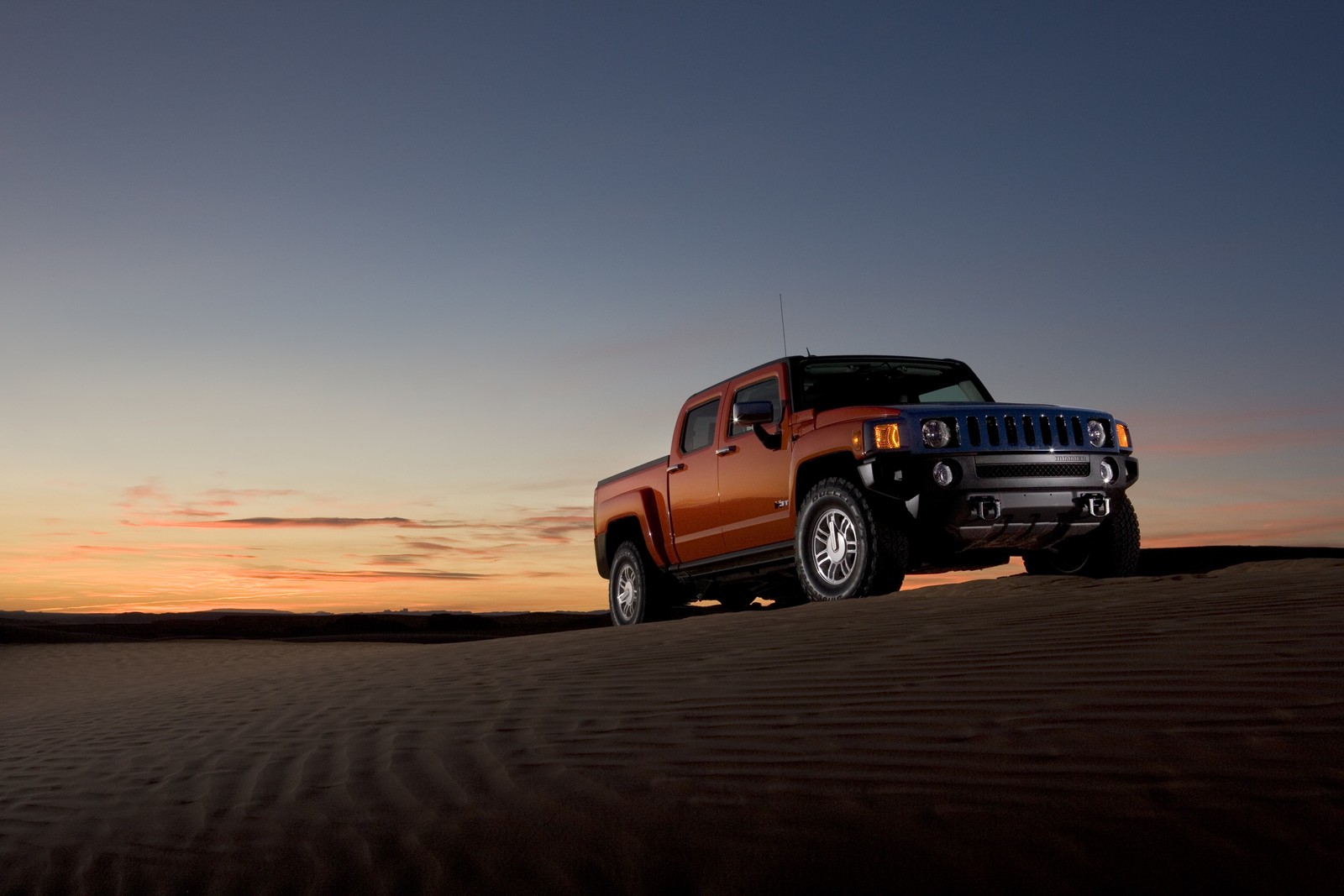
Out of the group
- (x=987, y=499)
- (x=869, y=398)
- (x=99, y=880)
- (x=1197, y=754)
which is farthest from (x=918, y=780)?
(x=869, y=398)

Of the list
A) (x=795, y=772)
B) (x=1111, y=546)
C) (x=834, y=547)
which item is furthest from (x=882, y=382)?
(x=795, y=772)

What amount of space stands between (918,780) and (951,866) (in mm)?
543

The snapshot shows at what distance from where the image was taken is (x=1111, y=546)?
353 inches

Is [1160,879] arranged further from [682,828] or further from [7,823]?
[7,823]

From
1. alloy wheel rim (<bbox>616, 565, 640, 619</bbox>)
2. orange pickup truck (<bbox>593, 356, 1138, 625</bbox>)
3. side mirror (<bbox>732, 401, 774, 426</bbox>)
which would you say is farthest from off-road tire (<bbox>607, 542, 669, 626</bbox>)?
side mirror (<bbox>732, 401, 774, 426</bbox>)

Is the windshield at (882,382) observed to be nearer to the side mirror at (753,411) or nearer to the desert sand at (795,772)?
the side mirror at (753,411)

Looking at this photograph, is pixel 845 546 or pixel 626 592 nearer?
pixel 845 546

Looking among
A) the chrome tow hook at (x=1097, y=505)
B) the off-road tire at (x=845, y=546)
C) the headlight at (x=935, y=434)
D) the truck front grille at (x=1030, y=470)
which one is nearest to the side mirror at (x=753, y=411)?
the off-road tire at (x=845, y=546)

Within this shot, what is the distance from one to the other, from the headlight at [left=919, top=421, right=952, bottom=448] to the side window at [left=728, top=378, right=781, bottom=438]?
1381mm

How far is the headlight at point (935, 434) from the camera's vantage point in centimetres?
819

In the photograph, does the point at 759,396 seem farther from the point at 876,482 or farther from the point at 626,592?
the point at 626,592

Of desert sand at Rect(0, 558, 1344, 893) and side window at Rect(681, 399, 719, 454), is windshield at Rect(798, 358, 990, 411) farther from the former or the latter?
desert sand at Rect(0, 558, 1344, 893)

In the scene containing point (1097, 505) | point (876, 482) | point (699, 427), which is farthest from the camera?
point (699, 427)

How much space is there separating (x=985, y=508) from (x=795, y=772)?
5017mm
